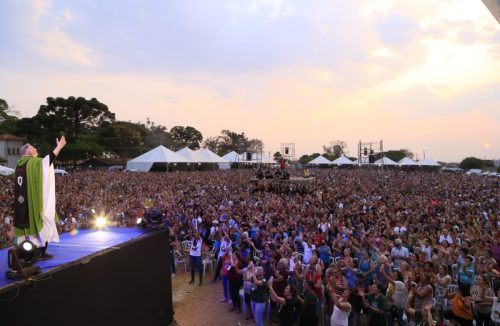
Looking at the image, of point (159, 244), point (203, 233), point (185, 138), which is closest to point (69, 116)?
point (185, 138)

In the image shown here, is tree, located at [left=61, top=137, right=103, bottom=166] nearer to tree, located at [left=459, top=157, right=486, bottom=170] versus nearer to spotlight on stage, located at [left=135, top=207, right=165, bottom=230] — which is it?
spotlight on stage, located at [left=135, top=207, right=165, bottom=230]

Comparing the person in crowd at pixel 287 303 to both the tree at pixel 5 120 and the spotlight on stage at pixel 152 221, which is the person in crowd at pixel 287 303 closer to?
the spotlight on stage at pixel 152 221

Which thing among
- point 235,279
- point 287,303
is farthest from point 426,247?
point 235,279

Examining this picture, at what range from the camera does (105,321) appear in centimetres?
452

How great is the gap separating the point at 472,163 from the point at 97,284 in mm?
73610

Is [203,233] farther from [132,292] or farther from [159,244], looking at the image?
[132,292]

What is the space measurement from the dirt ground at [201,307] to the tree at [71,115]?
40061 mm

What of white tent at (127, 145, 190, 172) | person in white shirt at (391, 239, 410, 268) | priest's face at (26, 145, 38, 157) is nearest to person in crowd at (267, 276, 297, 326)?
person in white shirt at (391, 239, 410, 268)

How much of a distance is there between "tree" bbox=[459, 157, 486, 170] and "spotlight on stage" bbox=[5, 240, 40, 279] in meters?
74.0

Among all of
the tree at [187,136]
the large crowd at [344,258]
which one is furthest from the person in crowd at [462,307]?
the tree at [187,136]

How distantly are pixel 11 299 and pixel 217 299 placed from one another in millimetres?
4986

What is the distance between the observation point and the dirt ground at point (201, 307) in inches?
258

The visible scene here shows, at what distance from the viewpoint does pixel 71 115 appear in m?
43.6

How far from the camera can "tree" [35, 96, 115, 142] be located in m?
41.8
